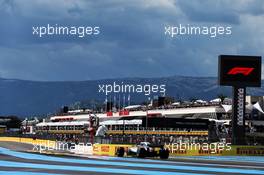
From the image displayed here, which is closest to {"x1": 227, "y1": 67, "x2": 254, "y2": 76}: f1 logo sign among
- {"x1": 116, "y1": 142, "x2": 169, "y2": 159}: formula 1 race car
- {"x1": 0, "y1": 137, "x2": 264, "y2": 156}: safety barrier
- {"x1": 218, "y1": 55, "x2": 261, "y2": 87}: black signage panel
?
{"x1": 218, "y1": 55, "x2": 261, "y2": 87}: black signage panel

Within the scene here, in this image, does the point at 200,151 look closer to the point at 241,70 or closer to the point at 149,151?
the point at 149,151

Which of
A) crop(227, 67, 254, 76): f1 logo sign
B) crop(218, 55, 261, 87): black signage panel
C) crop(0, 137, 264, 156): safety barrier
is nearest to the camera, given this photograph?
crop(0, 137, 264, 156): safety barrier

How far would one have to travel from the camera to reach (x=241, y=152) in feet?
141

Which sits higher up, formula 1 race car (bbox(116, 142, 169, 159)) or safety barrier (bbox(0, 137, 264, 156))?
formula 1 race car (bbox(116, 142, 169, 159))

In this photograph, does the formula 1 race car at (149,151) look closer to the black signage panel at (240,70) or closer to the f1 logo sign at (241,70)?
the black signage panel at (240,70)

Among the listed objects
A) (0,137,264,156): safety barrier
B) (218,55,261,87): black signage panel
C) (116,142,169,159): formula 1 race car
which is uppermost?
(218,55,261,87): black signage panel

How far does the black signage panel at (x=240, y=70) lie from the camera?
45.9 meters

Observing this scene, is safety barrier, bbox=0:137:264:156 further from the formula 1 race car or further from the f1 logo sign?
the f1 logo sign

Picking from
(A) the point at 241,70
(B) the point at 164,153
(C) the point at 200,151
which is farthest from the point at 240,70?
(B) the point at 164,153

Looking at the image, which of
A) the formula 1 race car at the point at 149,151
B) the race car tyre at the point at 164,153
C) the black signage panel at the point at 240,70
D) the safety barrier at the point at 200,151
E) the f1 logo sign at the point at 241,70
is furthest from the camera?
the f1 logo sign at the point at 241,70

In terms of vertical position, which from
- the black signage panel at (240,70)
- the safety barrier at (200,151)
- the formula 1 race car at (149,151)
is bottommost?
the safety barrier at (200,151)

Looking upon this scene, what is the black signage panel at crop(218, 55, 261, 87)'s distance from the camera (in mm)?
45906

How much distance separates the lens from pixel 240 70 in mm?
46375

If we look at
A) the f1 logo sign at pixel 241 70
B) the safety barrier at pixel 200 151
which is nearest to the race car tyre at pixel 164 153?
the safety barrier at pixel 200 151
